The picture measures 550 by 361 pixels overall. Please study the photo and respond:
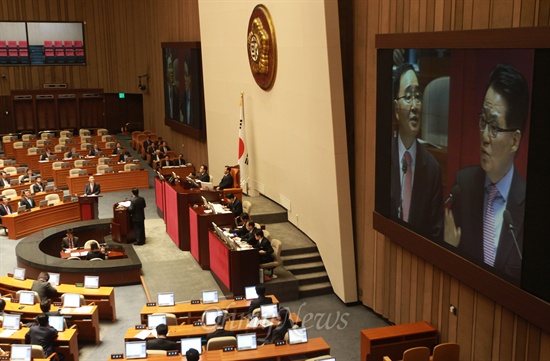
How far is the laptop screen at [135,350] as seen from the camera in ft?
27.8

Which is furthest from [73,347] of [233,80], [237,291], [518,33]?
[233,80]

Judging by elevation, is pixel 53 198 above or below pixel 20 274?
above

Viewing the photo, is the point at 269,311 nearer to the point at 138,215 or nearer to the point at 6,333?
the point at 6,333

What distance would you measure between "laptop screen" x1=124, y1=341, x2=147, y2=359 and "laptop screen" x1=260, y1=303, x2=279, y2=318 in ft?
6.29

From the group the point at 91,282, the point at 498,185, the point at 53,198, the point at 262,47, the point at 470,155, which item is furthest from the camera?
the point at 53,198

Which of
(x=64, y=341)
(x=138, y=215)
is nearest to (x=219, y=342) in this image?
(x=64, y=341)

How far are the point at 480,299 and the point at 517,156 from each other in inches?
80.8

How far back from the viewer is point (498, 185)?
7.54m

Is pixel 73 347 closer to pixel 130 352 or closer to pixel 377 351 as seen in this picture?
pixel 130 352

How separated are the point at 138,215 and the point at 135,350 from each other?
630 cm

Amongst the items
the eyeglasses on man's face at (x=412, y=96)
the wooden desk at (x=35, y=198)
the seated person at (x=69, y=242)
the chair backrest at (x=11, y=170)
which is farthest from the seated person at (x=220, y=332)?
the chair backrest at (x=11, y=170)

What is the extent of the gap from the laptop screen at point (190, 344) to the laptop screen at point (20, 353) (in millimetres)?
1939

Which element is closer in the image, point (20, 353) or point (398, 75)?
point (20, 353)

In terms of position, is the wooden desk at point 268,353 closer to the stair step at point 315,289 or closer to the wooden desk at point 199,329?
the wooden desk at point 199,329
